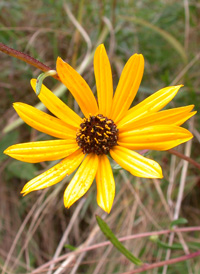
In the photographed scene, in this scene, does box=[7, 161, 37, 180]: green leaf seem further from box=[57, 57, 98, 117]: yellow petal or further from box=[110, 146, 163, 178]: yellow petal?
box=[110, 146, 163, 178]: yellow petal

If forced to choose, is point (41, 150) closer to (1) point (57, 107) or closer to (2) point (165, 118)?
(1) point (57, 107)

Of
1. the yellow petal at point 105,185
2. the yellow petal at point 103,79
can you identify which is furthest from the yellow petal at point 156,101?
the yellow petal at point 105,185

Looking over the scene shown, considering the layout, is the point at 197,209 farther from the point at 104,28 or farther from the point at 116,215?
the point at 104,28

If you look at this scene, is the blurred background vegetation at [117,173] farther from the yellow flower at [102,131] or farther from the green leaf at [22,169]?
the yellow flower at [102,131]

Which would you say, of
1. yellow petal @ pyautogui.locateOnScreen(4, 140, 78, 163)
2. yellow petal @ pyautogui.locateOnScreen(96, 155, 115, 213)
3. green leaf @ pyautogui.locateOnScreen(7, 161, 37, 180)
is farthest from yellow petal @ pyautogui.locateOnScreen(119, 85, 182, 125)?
green leaf @ pyautogui.locateOnScreen(7, 161, 37, 180)

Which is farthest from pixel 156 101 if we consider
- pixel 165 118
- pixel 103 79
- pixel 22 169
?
pixel 22 169
